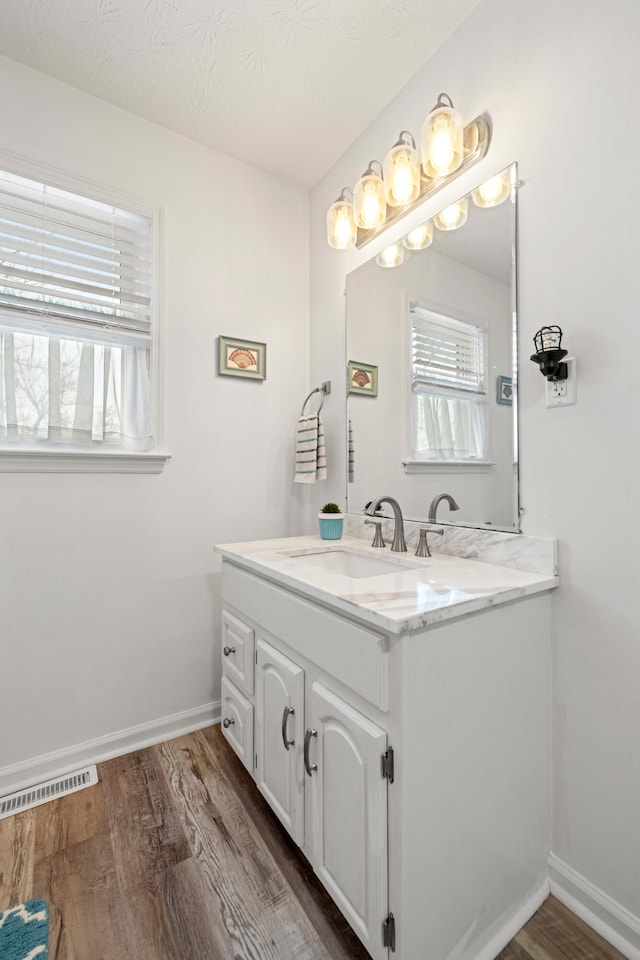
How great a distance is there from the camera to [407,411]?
1.61m

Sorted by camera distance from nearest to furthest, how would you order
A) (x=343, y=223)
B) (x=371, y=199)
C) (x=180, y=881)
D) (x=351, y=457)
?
(x=180, y=881) → (x=371, y=199) → (x=343, y=223) → (x=351, y=457)

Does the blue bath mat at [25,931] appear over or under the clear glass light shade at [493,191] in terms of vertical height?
under

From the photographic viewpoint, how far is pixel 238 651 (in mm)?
1500

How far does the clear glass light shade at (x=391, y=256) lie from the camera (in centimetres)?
162

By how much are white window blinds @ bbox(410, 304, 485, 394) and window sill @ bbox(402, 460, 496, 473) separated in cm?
22

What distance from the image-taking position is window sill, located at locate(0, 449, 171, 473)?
4.95 feet

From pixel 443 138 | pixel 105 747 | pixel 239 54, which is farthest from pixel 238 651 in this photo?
pixel 239 54

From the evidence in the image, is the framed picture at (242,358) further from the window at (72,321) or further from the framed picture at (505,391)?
the framed picture at (505,391)

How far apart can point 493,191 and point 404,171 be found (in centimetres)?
36

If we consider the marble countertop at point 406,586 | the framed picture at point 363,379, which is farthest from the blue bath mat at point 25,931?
the framed picture at point 363,379

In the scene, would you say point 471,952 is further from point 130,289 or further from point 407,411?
point 130,289

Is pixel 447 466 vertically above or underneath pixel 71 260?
underneath

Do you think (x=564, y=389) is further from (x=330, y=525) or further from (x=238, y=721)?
(x=238, y=721)

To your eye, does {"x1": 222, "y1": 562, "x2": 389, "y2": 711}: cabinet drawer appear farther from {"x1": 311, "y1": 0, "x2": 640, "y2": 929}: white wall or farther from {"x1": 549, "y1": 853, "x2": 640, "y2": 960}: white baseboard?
{"x1": 549, "y1": 853, "x2": 640, "y2": 960}: white baseboard
